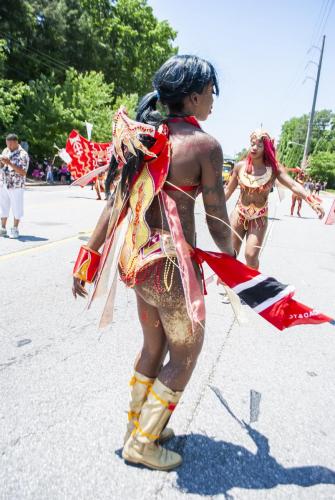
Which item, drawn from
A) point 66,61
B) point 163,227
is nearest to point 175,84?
point 163,227

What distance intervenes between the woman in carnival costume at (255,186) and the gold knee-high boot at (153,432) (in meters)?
2.83

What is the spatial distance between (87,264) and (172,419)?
1079mm

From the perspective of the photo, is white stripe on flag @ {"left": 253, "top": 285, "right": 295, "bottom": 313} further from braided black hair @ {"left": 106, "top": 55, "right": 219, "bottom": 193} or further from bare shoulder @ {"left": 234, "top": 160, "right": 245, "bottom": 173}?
bare shoulder @ {"left": 234, "top": 160, "right": 245, "bottom": 173}

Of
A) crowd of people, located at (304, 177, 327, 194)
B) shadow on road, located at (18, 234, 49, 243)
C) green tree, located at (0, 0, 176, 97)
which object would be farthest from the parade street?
green tree, located at (0, 0, 176, 97)

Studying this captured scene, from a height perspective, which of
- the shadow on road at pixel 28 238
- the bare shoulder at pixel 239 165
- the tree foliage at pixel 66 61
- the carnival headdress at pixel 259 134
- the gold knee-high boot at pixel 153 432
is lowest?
the shadow on road at pixel 28 238

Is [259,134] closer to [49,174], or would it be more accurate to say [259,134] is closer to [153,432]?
[153,432]

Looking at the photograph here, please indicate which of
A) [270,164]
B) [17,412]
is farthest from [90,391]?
[270,164]

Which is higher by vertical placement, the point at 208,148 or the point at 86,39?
the point at 86,39

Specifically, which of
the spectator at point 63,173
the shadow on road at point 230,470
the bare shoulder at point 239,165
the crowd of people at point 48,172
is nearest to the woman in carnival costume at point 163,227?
the shadow on road at point 230,470

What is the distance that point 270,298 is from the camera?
2.03m

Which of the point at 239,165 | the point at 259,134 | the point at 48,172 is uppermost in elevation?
the point at 259,134

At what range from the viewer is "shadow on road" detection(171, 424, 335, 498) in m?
2.08

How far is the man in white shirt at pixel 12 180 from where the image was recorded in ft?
25.8

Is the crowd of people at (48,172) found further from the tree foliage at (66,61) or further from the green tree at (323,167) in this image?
the green tree at (323,167)
